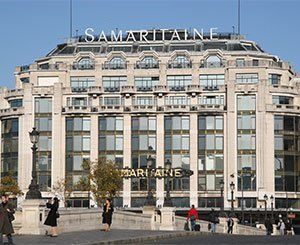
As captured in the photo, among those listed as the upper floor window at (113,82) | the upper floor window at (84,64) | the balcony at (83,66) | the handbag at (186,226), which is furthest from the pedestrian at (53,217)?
the upper floor window at (84,64)

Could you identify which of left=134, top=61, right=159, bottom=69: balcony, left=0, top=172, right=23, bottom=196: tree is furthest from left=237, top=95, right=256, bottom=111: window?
left=0, top=172, right=23, bottom=196: tree

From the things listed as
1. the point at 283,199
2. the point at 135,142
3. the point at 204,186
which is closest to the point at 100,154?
the point at 135,142

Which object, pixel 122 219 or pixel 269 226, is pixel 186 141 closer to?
pixel 269 226

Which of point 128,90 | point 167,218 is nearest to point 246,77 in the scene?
point 128,90

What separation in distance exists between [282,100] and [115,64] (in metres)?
22.4

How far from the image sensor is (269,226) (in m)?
77.2

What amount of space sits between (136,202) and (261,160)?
16.3 metres

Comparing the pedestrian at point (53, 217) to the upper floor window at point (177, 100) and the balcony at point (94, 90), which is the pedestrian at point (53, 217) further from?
the balcony at point (94, 90)

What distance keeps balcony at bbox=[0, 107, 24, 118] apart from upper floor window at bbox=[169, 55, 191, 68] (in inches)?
793

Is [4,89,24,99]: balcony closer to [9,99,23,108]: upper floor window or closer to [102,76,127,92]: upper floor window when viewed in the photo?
[9,99,23,108]: upper floor window

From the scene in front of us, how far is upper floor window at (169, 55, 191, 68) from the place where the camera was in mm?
133750

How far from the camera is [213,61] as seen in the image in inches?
5256

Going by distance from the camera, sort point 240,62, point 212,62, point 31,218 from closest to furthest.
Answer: point 31,218
point 240,62
point 212,62

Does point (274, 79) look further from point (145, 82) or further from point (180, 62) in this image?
point (145, 82)
